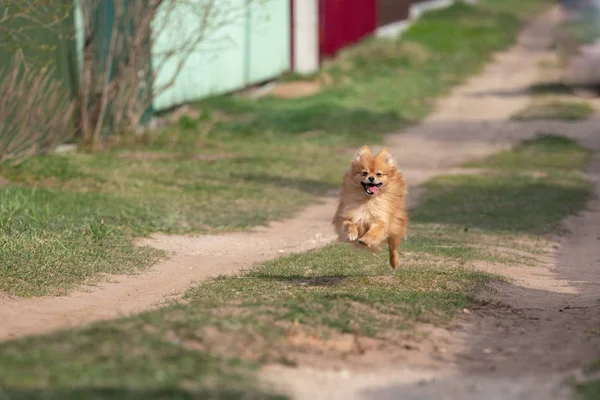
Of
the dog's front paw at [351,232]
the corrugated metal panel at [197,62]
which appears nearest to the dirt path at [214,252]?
the dog's front paw at [351,232]

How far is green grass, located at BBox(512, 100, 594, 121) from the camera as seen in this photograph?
2155 centimetres

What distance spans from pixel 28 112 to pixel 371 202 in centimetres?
689

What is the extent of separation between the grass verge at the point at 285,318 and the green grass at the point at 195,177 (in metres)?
1.61

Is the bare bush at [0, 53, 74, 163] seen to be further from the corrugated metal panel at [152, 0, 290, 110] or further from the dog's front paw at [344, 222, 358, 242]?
the dog's front paw at [344, 222, 358, 242]

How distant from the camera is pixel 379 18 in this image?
114 ft

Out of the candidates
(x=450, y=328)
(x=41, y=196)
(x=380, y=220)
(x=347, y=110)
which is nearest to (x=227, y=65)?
(x=347, y=110)

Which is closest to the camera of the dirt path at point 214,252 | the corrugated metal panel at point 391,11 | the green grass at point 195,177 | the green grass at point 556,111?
the dirt path at point 214,252

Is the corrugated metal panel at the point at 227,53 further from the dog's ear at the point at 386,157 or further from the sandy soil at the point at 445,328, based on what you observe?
the dog's ear at the point at 386,157

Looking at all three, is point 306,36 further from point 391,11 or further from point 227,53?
point 391,11

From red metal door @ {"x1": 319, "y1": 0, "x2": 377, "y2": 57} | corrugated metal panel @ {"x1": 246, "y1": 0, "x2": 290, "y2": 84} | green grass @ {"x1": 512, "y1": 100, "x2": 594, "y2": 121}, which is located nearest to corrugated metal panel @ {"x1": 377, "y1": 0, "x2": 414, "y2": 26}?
red metal door @ {"x1": 319, "y1": 0, "x2": 377, "y2": 57}

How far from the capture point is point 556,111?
22.2 meters

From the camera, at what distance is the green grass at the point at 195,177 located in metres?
10.1

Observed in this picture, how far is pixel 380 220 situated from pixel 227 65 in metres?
13.6

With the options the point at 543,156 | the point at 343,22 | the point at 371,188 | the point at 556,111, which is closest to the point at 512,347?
the point at 371,188
